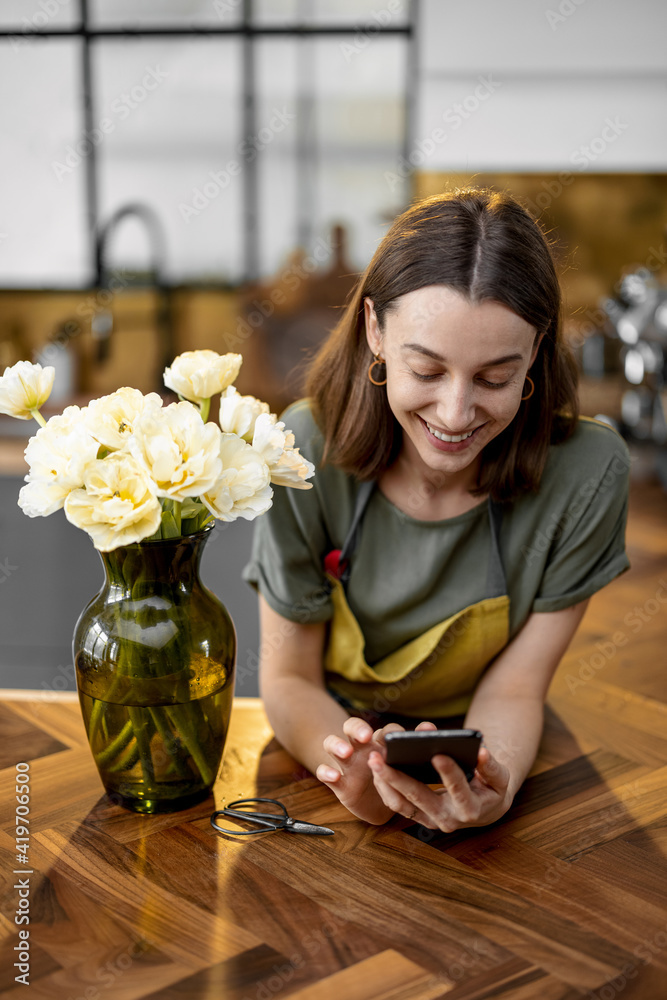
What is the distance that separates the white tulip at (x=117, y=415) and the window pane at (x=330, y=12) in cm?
471

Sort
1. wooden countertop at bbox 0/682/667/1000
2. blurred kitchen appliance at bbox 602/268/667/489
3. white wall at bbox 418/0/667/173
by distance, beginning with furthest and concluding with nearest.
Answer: white wall at bbox 418/0/667/173 < blurred kitchen appliance at bbox 602/268/667/489 < wooden countertop at bbox 0/682/667/1000

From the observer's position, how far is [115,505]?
798mm

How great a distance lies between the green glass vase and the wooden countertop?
51 millimetres

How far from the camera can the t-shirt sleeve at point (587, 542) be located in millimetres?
1200

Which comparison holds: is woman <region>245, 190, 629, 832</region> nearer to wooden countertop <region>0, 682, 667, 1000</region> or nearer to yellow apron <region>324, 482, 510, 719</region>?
yellow apron <region>324, 482, 510, 719</region>

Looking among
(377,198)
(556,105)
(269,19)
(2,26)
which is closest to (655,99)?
(556,105)

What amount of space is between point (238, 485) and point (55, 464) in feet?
0.51

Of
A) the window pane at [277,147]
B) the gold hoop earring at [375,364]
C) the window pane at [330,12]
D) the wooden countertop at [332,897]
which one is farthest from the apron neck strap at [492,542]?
the window pane at [330,12]

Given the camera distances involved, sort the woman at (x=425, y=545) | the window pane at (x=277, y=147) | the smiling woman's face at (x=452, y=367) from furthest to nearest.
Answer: the window pane at (x=277, y=147) < the woman at (x=425, y=545) < the smiling woman's face at (x=452, y=367)

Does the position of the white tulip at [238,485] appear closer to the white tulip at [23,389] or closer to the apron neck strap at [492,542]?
the white tulip at [23,389]

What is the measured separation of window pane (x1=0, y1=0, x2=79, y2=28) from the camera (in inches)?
203

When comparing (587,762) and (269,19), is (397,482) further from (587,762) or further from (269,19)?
(269,19)

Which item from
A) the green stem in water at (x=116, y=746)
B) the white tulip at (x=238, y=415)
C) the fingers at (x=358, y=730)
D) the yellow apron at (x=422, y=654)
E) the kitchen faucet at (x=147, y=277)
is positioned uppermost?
the white tulip at (x=238, y=415)

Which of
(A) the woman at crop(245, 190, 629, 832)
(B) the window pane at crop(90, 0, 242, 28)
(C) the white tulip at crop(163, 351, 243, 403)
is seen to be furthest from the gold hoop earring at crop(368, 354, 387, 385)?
(B) the window pane at crop(90, 0, 242, 28)
